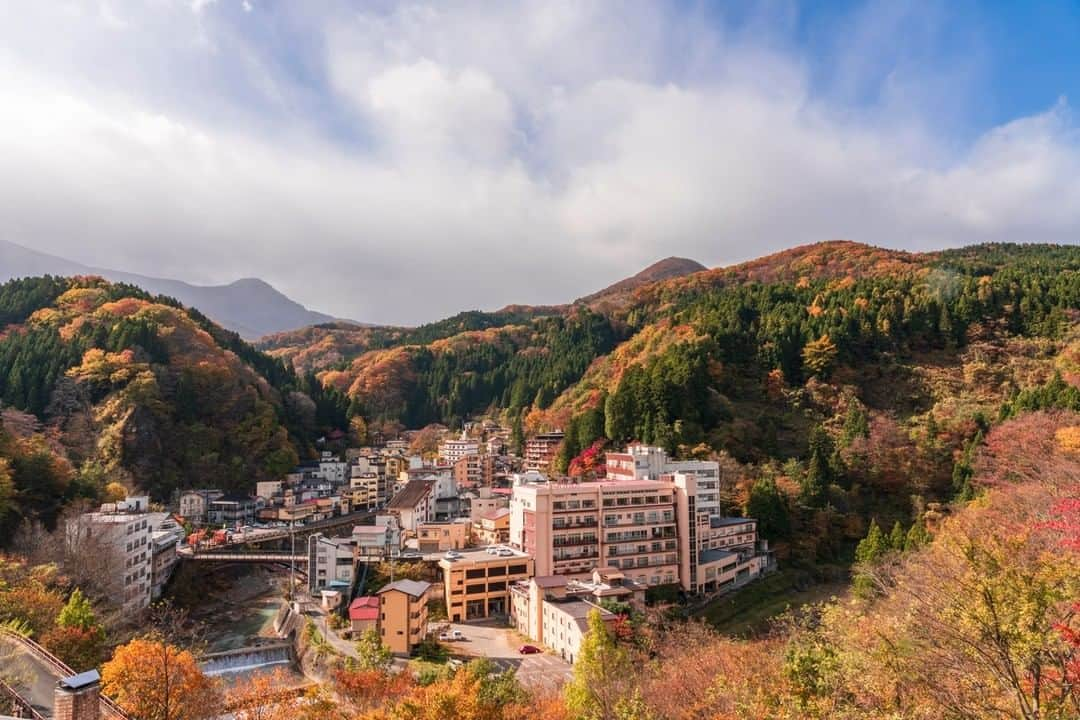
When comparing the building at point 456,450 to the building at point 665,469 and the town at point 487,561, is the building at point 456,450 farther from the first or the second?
the building at point 665,469

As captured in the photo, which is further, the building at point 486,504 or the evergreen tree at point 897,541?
the building at point 486,504

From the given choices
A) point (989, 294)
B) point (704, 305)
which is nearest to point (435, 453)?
point (704, 305)

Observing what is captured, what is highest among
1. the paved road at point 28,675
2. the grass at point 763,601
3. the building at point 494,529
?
the paved road at point 28,675

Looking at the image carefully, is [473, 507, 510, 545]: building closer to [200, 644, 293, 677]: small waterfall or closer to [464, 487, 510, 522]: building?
[464, 487, 510, 522]: building

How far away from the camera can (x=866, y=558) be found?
91.9 ft

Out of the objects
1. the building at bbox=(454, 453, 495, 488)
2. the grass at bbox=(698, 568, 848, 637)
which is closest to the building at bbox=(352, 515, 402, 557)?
the grass at bbox=(698, 568, 848, 637)

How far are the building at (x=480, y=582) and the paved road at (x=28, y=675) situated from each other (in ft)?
49.6

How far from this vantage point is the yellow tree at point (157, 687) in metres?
13.0

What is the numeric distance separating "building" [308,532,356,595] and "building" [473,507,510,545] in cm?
734

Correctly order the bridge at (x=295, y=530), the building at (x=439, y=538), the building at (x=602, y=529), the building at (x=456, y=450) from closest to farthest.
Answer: the building at (x=602, y=529), the building at (x=439, y=538), the bridge at (x=295, y=530), the building at (x=456, y=450)

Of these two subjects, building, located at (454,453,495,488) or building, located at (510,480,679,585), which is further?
building, located at (454,453,495,488)

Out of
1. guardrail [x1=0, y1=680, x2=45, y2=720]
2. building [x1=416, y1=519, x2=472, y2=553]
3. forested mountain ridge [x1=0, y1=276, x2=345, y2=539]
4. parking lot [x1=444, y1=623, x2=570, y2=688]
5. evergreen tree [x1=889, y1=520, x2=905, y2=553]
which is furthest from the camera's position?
forested mountain ridge [x1=0, y1=276, x2=345, y2=539]

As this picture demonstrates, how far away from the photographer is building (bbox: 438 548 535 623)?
27375 mm

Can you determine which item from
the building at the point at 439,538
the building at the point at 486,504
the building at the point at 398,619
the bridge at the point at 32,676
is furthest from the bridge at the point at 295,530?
the bridge at the point at 32,676
